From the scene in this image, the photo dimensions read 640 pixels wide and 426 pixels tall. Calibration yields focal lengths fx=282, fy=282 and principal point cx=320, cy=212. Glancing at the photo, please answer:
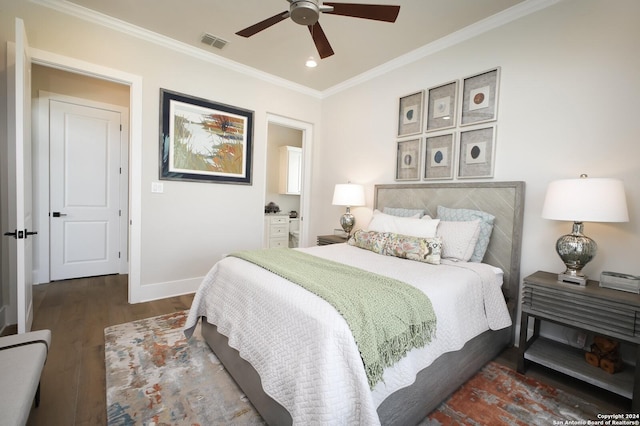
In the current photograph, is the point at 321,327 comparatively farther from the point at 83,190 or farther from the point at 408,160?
the point at 83,190

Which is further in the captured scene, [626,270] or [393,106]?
[393,106]

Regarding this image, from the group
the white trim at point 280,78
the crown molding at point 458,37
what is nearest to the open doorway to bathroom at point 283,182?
the white trim at point 280,78

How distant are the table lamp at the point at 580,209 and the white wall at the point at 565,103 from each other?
0.70 feet

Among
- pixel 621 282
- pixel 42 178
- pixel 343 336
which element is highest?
pixel 42 178

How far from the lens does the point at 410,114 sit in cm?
317

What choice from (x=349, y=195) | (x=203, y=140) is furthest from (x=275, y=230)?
(x=203, y=140)

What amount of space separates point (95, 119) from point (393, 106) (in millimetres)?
3886

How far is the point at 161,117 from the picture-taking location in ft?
10.0

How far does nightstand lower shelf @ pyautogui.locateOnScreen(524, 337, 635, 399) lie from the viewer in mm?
1652

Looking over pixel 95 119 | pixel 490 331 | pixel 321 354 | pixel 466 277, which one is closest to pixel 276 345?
pixel 321 354

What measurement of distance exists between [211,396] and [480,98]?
10.3 feet

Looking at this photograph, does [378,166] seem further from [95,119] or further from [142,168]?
[95,119]

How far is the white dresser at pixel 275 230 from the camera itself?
5.12m

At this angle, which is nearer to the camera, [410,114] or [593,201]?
[593,201]
